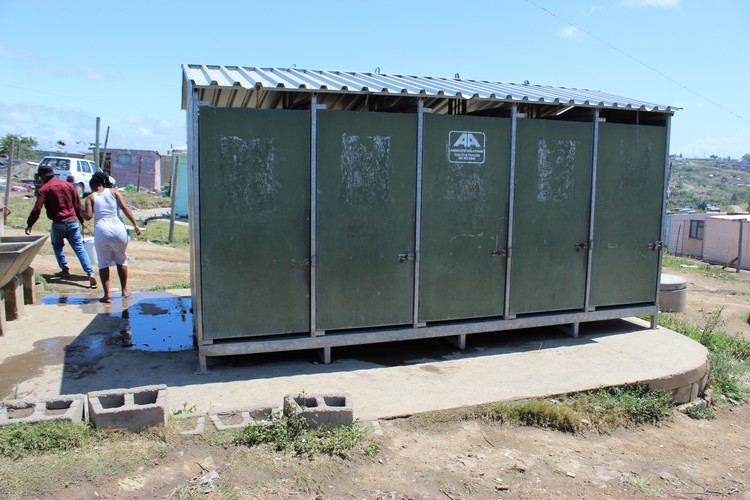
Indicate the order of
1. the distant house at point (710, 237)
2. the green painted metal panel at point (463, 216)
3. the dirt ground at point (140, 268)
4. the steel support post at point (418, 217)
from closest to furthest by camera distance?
the steel support post at point (418, 217) < the green painted metal panel at point (463, 216) < the dirt ground at point (140, 268) < the distant house at point (710, 237)

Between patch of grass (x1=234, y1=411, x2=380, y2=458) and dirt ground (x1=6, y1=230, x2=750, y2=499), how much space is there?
0.26ft

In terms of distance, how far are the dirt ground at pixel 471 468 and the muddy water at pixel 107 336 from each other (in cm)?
193

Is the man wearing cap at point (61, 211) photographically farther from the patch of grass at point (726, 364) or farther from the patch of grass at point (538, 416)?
the patch of grass at point (726, 364)

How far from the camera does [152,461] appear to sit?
3541mm

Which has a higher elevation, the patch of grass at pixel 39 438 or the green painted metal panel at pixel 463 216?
the green painted metal panel at pixel 463 216

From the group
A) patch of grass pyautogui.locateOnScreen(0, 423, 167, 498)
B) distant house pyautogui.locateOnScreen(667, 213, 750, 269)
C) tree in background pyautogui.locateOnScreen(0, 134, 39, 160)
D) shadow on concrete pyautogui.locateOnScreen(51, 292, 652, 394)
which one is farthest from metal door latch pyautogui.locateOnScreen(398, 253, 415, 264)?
tree in background pyautogui.locateOnScreen(0, 134, 39, 160)

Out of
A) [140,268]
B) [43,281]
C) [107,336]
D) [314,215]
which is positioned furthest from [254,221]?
[140,268]

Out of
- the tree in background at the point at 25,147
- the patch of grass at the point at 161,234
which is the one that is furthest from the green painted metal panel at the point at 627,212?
the tree in background at the point at 25,147

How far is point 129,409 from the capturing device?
3.76m

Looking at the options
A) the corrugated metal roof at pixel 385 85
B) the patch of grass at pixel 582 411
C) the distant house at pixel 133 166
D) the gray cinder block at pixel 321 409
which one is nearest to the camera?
the gray cinder block at pixel 321 409

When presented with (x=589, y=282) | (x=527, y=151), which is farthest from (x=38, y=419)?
(x=589, y=282)

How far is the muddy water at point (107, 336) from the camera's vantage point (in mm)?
5082

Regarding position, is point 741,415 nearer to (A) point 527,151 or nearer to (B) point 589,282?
(B) point 589,282

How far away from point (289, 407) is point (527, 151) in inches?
144
